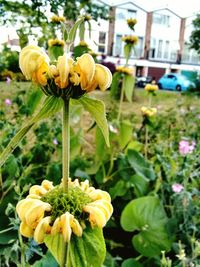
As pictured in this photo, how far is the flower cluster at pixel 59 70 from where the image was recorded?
0.24m

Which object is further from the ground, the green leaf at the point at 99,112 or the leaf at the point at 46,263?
the green leaf at the point at 99,112

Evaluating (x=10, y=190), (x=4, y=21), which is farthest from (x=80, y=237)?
(x=4, y=21)

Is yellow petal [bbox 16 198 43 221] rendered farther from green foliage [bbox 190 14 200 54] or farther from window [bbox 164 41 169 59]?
window [bbox 164 41 169 59]

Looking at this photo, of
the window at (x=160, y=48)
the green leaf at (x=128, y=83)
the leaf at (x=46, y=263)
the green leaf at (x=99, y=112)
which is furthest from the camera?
the window at (x=160, y=48)

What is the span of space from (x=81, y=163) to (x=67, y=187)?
652 mm

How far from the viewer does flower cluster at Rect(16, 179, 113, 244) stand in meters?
0.25

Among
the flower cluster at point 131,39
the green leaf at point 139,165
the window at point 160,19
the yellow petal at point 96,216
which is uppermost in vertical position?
the window at point 160,19

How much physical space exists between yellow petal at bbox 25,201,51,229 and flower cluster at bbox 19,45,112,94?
Answer: 7cm

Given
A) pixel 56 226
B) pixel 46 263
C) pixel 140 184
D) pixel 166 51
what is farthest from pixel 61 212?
pixel 166 51

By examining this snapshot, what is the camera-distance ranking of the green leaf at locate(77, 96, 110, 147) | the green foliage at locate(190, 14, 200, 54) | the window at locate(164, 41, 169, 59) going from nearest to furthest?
the green leaf at locate(77, 96, 110, 147)
the green foliage at locate(190, 14, 200, 54)
the window at locate(164, 41, 169, 59)

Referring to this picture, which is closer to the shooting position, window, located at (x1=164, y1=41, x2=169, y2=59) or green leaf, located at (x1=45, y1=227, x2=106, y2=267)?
green leaf, located at (x1=45, y1=227, x2=106, y2=267)

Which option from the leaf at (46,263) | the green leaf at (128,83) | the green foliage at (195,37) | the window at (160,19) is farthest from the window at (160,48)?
the leaf at (46,263)

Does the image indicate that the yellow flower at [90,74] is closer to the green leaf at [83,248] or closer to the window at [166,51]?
the green leaf at [83,248]

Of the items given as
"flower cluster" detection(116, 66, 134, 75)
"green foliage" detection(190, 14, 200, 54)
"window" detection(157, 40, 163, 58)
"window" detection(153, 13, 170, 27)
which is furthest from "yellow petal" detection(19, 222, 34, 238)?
"window" detection(157, 40, 163, 58)
